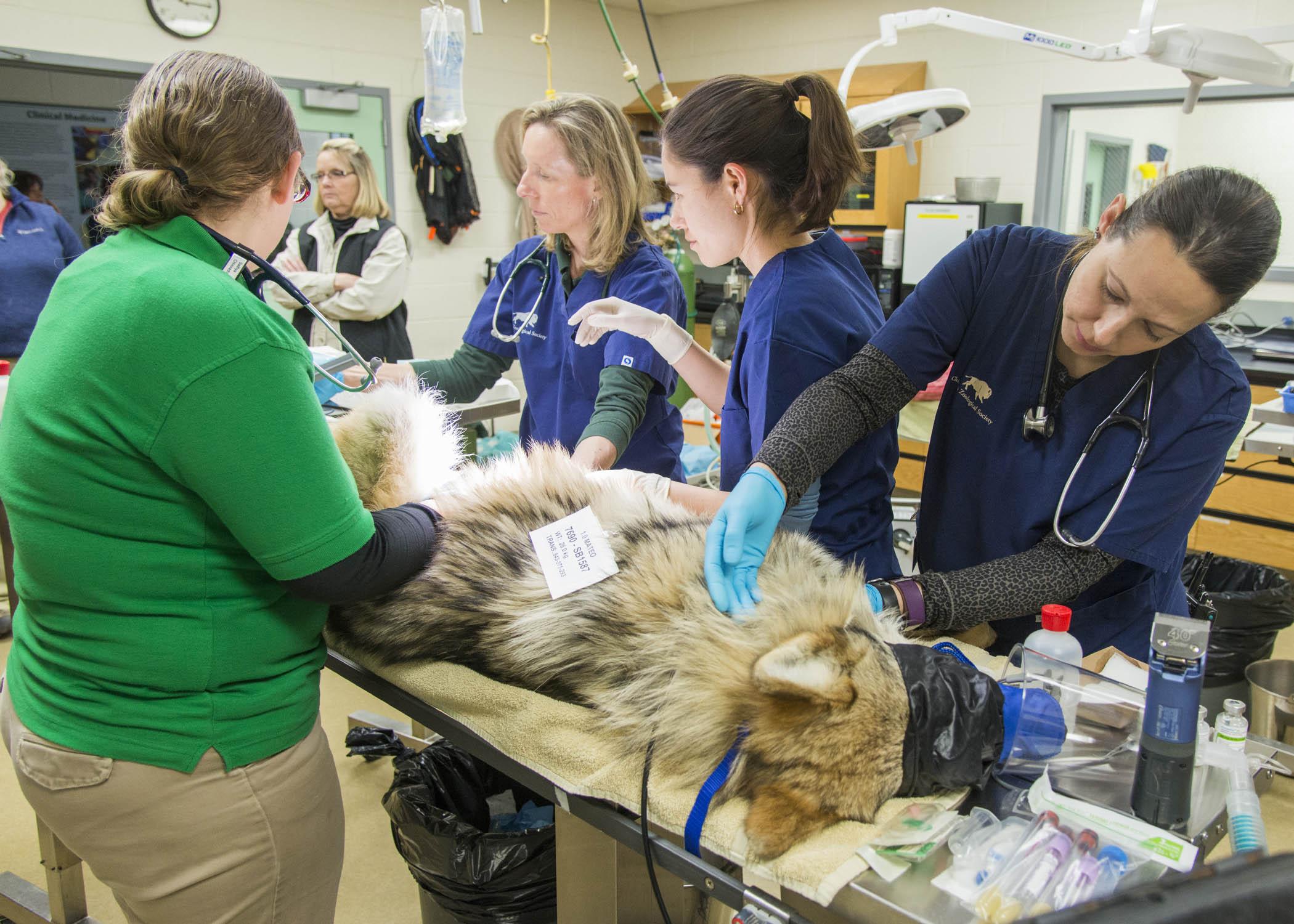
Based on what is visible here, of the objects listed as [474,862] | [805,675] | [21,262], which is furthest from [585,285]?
[21,262]

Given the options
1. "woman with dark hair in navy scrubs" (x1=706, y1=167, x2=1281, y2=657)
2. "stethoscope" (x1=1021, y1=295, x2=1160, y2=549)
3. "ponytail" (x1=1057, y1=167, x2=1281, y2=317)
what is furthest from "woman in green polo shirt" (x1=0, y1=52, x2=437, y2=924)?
"ponytail" (x1=1057, y1=167, x2=1281, y2=317)

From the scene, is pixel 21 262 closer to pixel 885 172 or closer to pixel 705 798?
pixel 705 798

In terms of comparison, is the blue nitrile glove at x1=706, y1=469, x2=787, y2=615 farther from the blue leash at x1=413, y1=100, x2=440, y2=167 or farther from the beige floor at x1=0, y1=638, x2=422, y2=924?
the blue leash at x1=413, y1=100, x2=440, y2=167

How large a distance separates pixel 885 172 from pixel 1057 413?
4.61 metres

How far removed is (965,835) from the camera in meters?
0.97

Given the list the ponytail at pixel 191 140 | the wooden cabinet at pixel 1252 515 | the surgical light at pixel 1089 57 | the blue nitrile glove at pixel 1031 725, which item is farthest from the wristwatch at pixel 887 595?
the wooden cabinet at pixel 1252 515

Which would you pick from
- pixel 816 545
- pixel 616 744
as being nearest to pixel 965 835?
pixel 616 744

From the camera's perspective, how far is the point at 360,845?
240cm

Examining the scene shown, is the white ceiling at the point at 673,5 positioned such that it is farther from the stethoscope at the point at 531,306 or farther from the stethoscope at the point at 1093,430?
the stethoscope at the point at 1093,430

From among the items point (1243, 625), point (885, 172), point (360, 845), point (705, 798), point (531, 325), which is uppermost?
point (885, 172)

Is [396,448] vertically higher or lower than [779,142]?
lower

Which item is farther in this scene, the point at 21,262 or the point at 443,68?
the point at 21,262

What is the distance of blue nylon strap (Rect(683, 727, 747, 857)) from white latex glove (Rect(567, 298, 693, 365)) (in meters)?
1.11

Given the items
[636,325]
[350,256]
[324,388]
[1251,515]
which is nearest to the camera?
[636,325]
